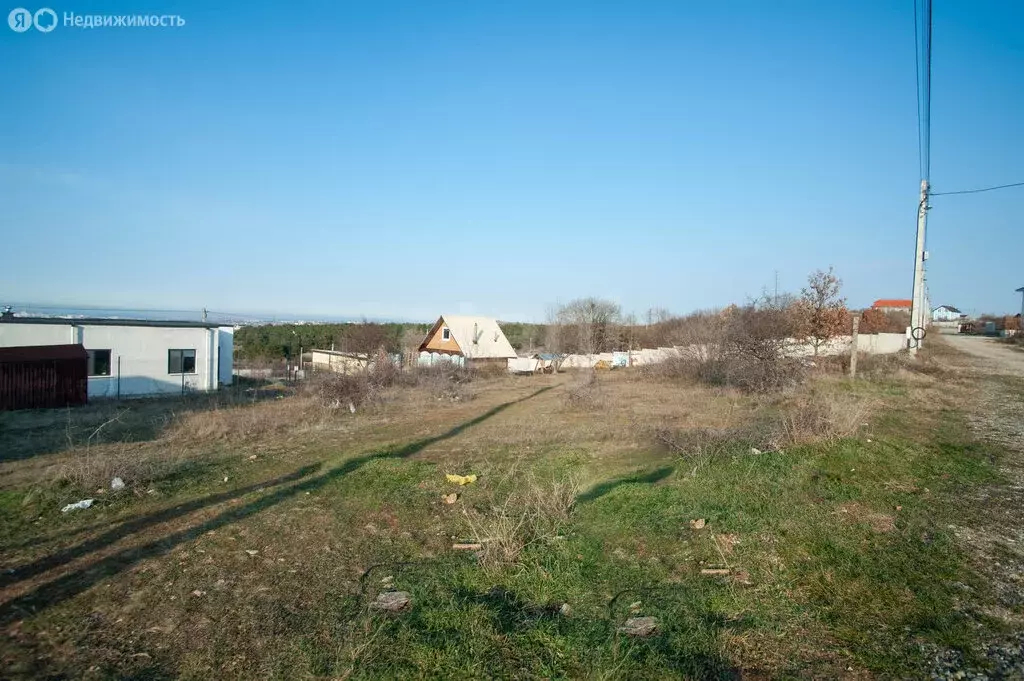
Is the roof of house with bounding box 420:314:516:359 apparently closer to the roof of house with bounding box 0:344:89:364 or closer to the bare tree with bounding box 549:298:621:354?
the bare tree with bounding box 549:298:621:354

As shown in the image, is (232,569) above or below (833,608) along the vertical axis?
below

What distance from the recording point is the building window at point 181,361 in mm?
25484

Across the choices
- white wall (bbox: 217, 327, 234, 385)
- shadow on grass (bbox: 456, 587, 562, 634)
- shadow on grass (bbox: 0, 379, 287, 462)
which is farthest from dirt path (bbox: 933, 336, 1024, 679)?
white wall (bbox: 217, 327, 234, 385)

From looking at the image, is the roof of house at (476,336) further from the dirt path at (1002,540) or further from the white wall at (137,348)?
the dirt path at (1002,540)

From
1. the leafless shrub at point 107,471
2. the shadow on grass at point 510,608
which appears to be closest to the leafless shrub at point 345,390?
the leafless shrub at point 107,471

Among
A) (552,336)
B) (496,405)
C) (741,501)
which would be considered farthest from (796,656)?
(552,336)

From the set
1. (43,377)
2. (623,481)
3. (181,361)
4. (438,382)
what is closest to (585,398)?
(438,382)

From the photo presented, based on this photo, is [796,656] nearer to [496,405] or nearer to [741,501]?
[741,501]

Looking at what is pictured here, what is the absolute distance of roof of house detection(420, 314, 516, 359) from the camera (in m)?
39.2

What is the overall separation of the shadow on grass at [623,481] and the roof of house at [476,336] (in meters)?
30.5

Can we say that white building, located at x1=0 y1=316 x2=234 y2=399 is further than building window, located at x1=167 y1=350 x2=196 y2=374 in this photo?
No

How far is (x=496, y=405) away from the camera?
18109 mm

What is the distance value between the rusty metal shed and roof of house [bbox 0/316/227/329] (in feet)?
7.36

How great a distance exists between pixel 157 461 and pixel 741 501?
8653mm
